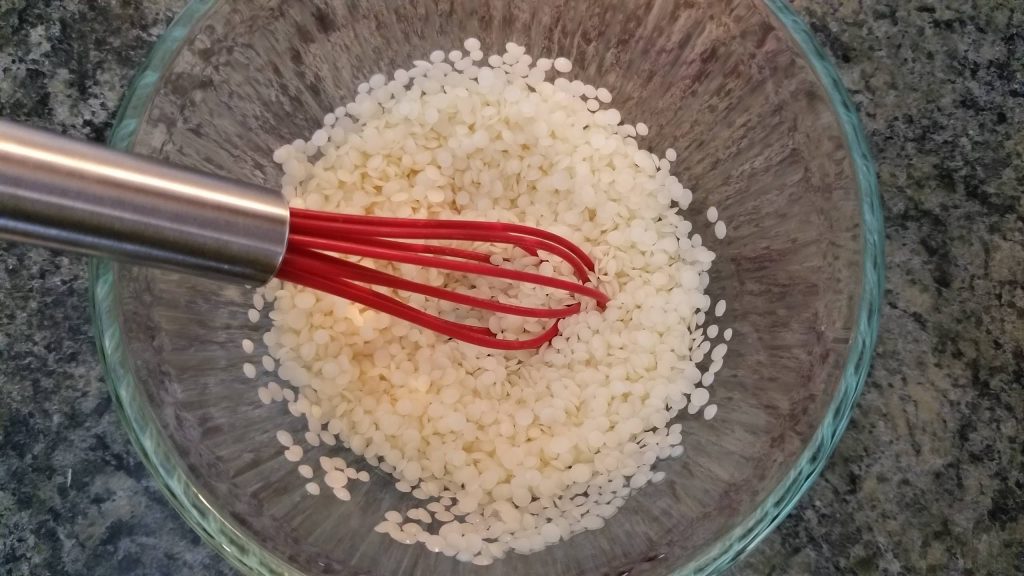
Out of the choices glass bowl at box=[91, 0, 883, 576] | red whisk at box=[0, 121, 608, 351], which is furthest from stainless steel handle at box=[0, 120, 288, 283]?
glass bowl at box=[91, 0, 883, 576]

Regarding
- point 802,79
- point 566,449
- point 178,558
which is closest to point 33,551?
point 178,558

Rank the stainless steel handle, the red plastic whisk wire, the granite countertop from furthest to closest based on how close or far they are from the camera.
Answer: the granite countertop → the red plastic whisk wire → the stainless steel handle

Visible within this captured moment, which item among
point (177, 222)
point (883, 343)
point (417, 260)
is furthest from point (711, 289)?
point (177, 222)

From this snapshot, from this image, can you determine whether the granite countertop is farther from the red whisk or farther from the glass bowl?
the red whisk

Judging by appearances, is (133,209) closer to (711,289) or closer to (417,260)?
(417,260)

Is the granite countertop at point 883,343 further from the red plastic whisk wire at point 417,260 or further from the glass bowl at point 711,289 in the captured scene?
the red plastic whisk wire at point 417,260

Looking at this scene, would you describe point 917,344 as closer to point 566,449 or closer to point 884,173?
point 884,173
